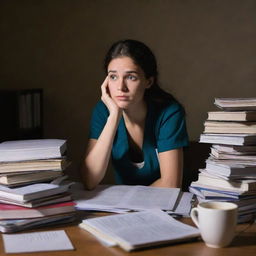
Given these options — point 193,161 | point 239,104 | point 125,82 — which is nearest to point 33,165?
point 239,104

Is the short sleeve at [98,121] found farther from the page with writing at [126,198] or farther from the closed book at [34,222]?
the closed book at [34,222]

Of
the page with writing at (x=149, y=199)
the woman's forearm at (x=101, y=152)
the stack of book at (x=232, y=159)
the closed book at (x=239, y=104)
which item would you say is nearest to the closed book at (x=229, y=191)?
the stack of book at (x=232, y=159)

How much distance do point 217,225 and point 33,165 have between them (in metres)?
0.58

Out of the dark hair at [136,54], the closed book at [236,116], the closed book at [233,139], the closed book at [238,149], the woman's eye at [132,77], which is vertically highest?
the dark hair at [136,54]

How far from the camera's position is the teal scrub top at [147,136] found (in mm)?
2268

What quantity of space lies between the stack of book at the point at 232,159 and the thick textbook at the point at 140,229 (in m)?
0.18

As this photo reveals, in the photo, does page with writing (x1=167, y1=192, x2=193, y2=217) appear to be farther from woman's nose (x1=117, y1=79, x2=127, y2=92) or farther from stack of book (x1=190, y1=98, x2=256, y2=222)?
woman's nose (x1=117, y1=79, x2=127, y2=92)

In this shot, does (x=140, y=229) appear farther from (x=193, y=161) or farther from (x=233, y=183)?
(x=193, y=161)

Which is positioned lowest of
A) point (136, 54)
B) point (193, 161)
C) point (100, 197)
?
point (193, 161)

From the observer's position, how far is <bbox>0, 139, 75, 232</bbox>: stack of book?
1372 mm

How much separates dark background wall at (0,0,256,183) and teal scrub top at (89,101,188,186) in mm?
1141

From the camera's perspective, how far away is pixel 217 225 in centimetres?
118

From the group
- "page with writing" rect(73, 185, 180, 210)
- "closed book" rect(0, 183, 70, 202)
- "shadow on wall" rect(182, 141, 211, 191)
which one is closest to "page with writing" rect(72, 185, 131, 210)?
"page with writing" rect(73, 185, 180, 210)

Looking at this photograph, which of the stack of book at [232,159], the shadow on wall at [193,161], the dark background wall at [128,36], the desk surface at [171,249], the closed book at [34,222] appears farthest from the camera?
the dark background wall at [128,36]
